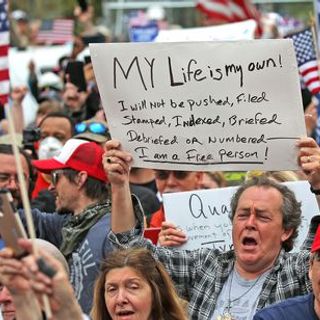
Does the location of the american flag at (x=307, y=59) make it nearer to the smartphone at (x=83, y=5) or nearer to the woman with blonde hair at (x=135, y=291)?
the woman with blonde hair at (x=135, y=291)

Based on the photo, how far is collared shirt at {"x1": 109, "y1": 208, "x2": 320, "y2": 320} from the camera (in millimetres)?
6281

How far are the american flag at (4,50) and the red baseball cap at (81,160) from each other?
18.3 inches

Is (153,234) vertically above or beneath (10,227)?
beneath

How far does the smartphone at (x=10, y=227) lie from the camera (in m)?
4.31

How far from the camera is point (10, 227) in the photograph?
14.3 ft

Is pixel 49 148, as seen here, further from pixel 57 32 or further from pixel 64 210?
pixel 57 32

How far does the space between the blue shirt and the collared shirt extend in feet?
1.67

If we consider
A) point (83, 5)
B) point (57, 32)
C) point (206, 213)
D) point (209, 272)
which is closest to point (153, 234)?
point (206, 213)

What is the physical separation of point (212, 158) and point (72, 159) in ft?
4.87

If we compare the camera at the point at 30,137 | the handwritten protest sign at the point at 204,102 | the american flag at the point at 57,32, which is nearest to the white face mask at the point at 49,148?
the camera at the point at 30,137

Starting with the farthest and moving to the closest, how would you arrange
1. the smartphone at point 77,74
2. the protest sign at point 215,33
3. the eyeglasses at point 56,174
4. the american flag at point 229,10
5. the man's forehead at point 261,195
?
the american flag at point 229,10
the smartphone at point 77,74
the protest sign at point 215,33
the eyeglasses at point 56,174
the man's forehead at point 261,195

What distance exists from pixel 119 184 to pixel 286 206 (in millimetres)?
771

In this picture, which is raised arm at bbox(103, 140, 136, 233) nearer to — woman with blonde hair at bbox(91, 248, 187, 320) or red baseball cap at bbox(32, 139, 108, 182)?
woman with blonde hair at bbox(91, 248, 187, 320)

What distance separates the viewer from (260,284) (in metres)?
6.32
